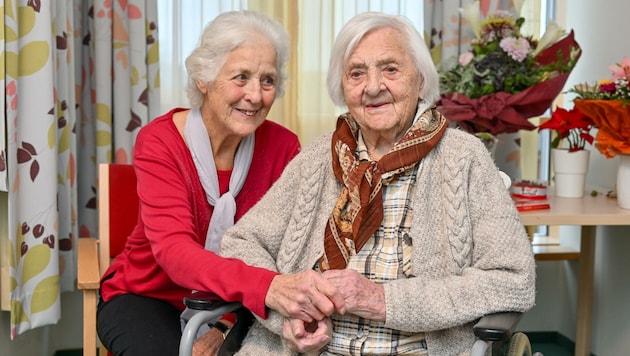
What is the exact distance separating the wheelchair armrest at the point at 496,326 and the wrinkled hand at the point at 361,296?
0.22m

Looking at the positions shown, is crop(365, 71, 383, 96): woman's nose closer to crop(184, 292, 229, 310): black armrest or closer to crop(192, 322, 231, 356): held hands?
crop(184, 292, 229, 310): black armrest

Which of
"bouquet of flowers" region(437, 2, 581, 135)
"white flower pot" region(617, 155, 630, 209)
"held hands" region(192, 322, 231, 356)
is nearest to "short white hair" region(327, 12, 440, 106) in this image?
"held hands" region(192, 322, 231, 356)

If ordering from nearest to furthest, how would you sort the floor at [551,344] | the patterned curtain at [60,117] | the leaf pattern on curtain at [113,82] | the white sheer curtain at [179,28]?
the patterned curtain at [60,117] < the leaf pattern on curtain at [113,82] < the white sheer curtain at [179,28] < the floor at [551,344]

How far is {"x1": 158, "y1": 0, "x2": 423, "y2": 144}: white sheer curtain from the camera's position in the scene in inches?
128

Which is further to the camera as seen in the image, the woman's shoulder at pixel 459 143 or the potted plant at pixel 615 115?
the potted plant at pixel 615 115

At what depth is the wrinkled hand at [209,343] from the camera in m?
2.03

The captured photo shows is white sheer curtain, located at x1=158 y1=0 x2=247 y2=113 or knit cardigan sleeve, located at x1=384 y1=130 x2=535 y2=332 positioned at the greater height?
white sheer curtain, located at x1=158 y1=0 x2=247 y2=113

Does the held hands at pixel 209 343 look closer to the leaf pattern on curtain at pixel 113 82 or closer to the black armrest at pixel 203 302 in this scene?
the black armrest at pixel 203 302

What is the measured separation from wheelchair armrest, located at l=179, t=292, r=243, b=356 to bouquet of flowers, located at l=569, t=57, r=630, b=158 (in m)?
1.35

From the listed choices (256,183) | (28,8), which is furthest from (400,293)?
(28,8)

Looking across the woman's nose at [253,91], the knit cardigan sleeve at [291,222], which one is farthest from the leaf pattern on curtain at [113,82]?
the knit cardigan sleeve at [291,222]

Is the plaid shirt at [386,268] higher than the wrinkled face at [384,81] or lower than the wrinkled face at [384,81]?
lower

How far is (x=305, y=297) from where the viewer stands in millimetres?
1820

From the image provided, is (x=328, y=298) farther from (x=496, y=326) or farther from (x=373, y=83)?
(x=373, y=83)
